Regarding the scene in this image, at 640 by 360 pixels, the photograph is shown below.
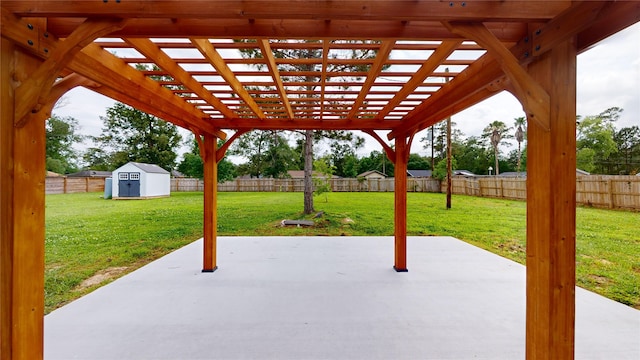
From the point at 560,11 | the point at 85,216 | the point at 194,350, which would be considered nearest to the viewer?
the point at 560,11

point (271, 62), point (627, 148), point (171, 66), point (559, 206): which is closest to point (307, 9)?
point (271, 62)

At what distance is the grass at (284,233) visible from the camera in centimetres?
363

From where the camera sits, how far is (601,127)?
1977 centimetres

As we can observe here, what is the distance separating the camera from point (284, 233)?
6488mm

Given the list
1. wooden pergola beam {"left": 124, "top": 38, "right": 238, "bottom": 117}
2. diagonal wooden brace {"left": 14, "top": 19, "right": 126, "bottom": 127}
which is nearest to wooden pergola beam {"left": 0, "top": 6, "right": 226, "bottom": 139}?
diagonal wooden brace {"left": 14, "top": 19, "right": 126, "bottom": 127}

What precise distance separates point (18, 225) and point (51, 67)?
83 cm

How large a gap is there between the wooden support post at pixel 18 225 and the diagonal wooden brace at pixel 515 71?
223 cm

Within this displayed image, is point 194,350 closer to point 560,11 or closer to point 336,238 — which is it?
point 560,11

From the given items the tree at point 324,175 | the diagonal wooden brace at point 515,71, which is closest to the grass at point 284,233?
the tree at point 324,175

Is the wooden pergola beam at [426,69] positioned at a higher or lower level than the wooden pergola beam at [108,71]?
higher

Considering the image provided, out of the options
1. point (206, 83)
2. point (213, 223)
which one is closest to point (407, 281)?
point (213, 223)

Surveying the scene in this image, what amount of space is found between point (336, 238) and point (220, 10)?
4.91m

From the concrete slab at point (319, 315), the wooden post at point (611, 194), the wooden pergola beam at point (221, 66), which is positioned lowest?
the concrete slab at point (319, 315)

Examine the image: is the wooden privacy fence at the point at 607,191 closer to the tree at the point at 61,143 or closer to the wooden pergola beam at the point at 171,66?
the wooden pergola beam at the point at 171,66
